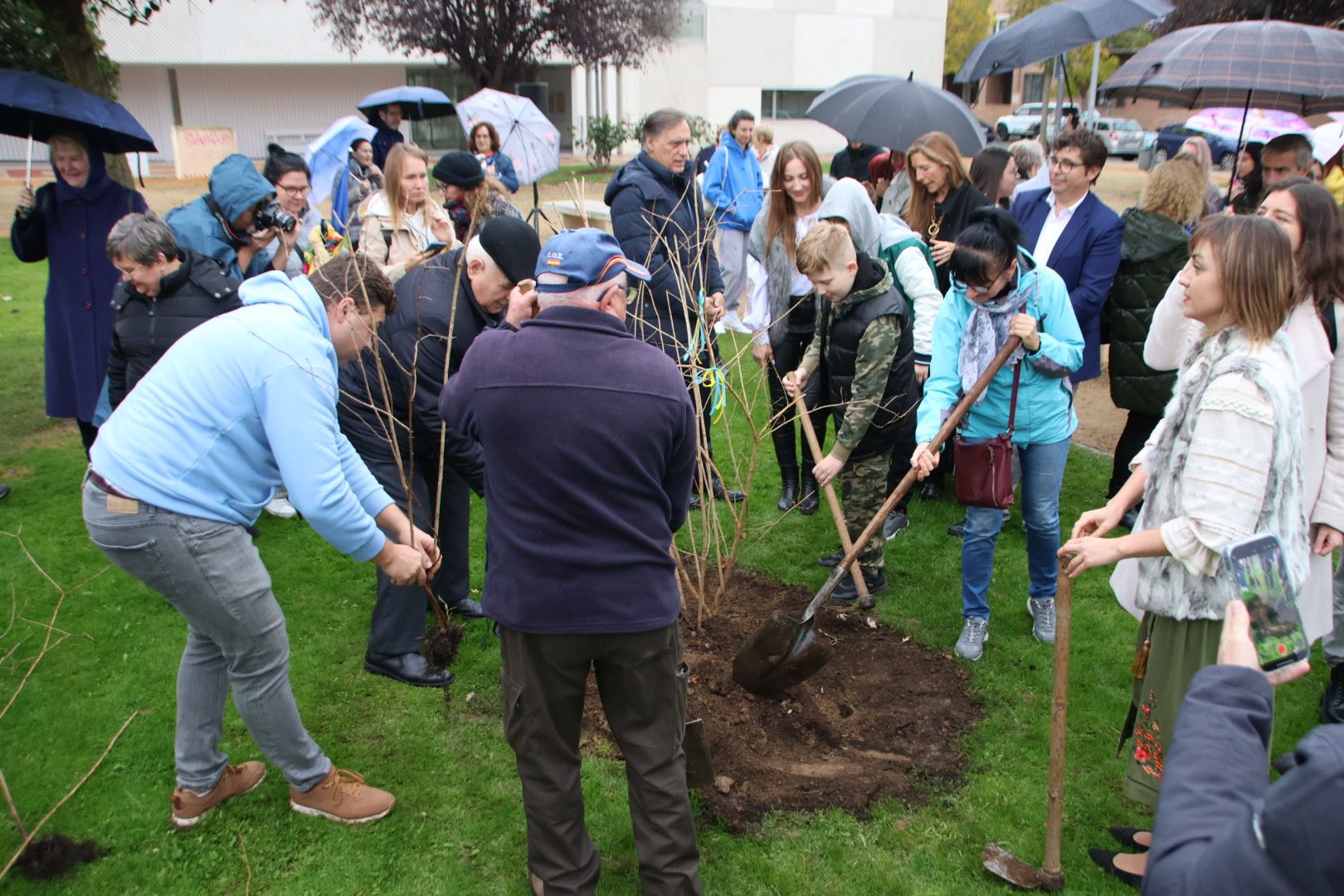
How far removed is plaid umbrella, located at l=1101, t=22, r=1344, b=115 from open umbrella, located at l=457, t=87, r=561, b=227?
562 centimetres

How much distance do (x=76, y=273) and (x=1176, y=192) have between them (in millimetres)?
5845

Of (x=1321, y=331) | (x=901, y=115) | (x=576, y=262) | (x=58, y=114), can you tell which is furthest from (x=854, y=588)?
(x=58, y=114)

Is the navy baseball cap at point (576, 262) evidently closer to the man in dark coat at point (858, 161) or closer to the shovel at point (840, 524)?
the shovel at point (840, 524)

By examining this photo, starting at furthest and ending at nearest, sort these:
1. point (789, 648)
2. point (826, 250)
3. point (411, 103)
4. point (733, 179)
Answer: point (411, 103) → point (733, 179) → point (826, 250) → point (789, 648)

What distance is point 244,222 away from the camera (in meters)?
4.90

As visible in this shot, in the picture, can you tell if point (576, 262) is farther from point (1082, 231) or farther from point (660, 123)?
point (1082, 231)

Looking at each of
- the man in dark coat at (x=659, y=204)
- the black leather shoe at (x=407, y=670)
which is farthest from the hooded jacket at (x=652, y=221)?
the black leather shoe at (x=407, y=670)

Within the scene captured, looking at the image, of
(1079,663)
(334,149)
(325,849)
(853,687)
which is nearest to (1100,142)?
(1079,663)

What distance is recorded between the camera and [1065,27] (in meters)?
7.36

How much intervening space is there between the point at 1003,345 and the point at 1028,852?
1.74 meters

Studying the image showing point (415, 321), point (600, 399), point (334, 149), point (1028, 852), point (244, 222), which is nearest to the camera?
point (600, 399)

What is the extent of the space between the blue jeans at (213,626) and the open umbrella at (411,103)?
24.5 feet

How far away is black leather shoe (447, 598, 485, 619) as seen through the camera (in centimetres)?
448

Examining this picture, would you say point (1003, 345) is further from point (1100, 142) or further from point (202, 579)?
point (202, 579)
